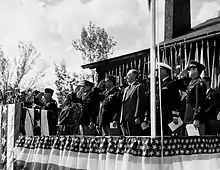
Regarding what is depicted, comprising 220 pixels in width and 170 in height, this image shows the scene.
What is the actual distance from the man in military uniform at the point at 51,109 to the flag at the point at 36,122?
0.68 feet

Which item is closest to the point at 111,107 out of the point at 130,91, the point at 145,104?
the point at 130,91

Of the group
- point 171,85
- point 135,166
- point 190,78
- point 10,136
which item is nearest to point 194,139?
point 135,166

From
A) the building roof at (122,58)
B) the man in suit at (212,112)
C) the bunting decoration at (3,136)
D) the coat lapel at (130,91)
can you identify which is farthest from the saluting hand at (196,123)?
the building roof at (122,58)

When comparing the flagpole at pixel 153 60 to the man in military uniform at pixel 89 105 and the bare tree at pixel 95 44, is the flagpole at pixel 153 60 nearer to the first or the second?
the man in military uniform at pixel 89 105

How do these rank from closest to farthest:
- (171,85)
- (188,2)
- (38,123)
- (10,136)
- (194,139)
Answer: (194,139) → (171,85) → (10,136) → (38,123) → (188,2)

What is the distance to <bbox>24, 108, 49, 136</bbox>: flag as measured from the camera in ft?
24.3

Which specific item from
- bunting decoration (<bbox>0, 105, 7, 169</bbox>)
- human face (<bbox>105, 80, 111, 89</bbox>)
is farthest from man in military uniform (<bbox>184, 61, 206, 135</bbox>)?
bunting decoration (<bbox>0, 105, 7, 169</bbox>)

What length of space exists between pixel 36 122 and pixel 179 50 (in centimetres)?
471

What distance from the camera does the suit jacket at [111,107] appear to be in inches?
271

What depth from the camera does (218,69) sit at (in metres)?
9.92

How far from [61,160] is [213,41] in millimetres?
5871

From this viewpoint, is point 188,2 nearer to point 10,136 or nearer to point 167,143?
point 10,136

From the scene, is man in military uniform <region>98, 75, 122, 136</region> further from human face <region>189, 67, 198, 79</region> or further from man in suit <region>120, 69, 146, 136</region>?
human face <region>189, 67, 198, 79</region>

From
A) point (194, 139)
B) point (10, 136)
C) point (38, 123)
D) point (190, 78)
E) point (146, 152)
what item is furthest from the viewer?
point (38, 123)
